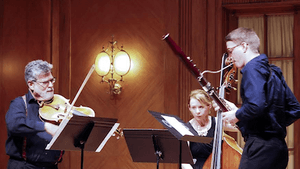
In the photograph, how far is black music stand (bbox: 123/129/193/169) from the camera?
370cm

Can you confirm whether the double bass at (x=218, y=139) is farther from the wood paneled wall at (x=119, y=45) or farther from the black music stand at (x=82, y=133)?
the wood paneled wall at (x=119, y=45)

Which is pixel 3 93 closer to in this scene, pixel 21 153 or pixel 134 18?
pixel 134 18

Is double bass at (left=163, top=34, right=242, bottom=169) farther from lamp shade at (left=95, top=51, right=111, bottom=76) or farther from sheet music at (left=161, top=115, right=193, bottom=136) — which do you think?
lamp shade at (left=95, top=51, right=111, bottom=76)

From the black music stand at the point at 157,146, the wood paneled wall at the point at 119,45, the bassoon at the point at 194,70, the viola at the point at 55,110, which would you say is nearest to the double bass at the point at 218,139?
the bassoon at the point at 194,70

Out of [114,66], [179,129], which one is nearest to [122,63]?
[114,66]

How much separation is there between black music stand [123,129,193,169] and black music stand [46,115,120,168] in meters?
0.18

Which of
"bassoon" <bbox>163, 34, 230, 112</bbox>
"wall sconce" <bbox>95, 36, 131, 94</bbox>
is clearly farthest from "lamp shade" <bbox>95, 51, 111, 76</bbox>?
"bassoon" <bbox>163, 34, 230, 112</bbox>

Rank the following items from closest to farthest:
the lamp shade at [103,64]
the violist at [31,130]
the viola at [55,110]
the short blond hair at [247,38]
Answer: the short blond hair at [247,38] < the violist at [31,130] < the viola at [55,110] < the lamp shade at [103,64]

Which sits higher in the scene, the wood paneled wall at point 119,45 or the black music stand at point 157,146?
the wood paneled wall at point 119,45

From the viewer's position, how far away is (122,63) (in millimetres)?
6133

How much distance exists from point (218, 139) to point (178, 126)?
1.23 feet

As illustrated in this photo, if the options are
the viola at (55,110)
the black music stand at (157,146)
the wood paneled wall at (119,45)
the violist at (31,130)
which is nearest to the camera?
the black music stand at (157,146)

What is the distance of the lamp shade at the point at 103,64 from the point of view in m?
6.16

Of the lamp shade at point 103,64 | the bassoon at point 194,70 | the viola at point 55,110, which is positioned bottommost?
the viola at point 55,110
